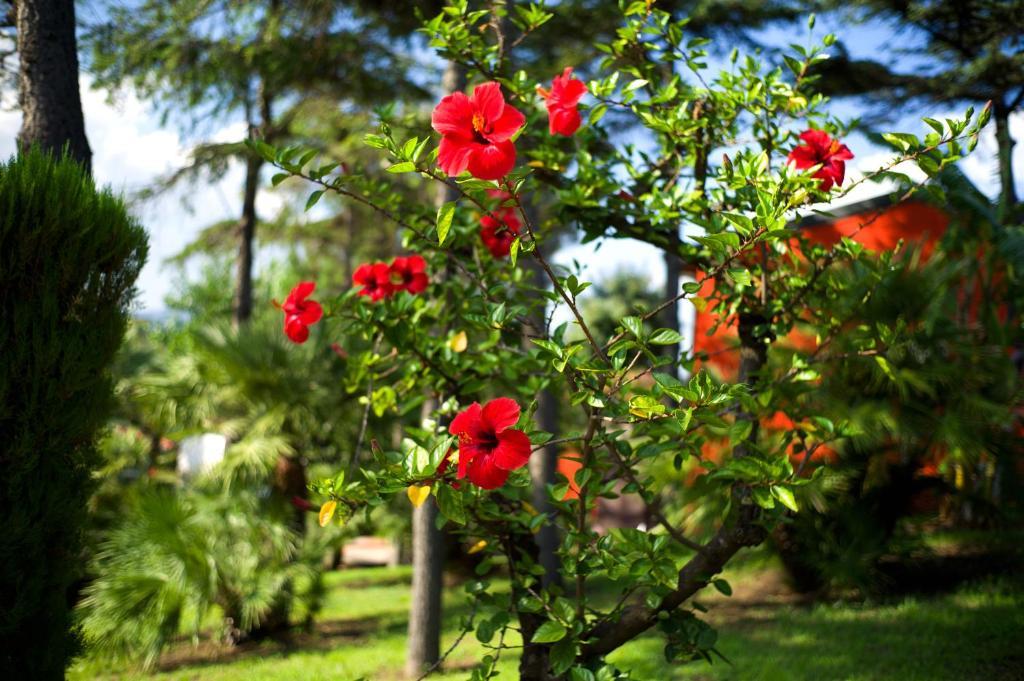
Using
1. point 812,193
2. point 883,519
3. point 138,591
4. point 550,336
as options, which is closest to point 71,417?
point 550,336

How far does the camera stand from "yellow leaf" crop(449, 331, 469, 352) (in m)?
3.13

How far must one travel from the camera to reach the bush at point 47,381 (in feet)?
9.73

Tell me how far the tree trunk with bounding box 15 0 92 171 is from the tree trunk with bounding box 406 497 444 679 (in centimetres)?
313

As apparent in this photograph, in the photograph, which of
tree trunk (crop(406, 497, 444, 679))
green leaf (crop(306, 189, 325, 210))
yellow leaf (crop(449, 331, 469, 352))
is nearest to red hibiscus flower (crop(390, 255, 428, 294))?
yellow leaf (crop(449, 331, 469, 352))

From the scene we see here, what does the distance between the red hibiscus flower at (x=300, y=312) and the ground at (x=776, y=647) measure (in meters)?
1.86

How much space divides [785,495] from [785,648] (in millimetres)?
3355

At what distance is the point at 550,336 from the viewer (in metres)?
2.56

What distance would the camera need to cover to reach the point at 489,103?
7.05 ft

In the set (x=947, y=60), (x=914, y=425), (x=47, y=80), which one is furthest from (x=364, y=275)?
(x=947, y=60)

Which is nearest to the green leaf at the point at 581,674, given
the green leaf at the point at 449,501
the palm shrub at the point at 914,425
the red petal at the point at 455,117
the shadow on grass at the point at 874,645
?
the green leaf at the point at 449,501

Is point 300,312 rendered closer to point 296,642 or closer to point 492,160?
point 492,160

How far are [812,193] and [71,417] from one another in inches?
112

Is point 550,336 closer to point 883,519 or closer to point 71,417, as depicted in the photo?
point 71,417

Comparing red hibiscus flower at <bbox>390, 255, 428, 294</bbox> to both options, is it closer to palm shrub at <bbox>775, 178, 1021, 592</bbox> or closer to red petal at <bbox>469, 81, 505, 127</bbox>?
red petal at <bbox>469, 81, 505, 127</bbox>
